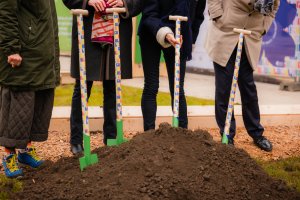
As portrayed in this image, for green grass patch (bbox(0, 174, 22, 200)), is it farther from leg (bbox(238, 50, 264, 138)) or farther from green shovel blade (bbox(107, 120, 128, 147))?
leg (bbox(238, 50, 264, 138))

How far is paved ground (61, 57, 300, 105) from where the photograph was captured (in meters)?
Result: 9.29

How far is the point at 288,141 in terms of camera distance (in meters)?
6.20

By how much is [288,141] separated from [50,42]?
3071mm

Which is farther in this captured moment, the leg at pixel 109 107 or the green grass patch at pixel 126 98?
the green grass patch at pixel 126 98

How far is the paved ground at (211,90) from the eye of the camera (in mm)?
9289

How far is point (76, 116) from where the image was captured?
5.07 m

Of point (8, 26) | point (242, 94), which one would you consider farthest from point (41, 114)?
point (242, 94)

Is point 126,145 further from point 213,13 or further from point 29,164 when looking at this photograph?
point 213,13

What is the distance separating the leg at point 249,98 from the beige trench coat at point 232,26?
3.7 inches

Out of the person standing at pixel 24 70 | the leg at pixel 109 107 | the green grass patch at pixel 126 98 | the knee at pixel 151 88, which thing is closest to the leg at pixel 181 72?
the knee at pixel 151 88

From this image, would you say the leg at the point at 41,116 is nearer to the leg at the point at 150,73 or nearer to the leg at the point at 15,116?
the leg at the point at 15,116

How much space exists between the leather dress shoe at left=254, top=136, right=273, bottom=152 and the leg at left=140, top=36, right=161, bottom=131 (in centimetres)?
129

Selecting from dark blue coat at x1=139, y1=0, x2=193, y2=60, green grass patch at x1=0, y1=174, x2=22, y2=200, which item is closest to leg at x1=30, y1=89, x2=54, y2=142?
green grass patch at x1=0, y1=174, x2=22, y2=200

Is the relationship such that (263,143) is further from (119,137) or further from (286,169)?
(119,137)
